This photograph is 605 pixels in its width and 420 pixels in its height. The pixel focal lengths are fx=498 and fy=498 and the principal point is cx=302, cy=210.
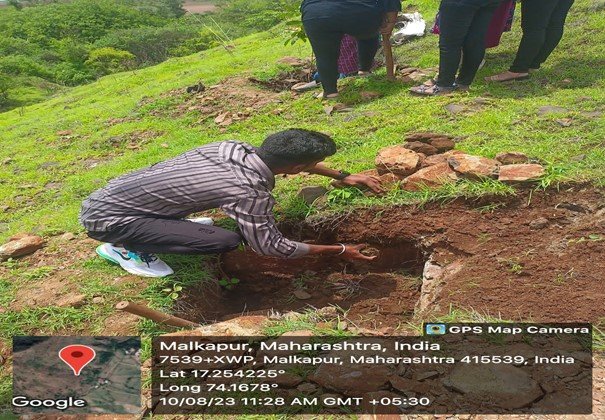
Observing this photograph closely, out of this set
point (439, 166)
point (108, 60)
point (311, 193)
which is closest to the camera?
point (439, 166)

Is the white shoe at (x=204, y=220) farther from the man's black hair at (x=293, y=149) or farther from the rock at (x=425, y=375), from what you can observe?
the rock at (x=425, y=375)

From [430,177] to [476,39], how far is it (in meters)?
1.85

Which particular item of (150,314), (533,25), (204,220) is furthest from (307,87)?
(150,314)

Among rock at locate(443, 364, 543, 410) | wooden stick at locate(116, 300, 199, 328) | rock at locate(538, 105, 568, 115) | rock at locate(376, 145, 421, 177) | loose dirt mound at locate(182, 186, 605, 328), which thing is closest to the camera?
rock at locate(443, 364, 543, 410)

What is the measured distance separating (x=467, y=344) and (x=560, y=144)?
189 cm

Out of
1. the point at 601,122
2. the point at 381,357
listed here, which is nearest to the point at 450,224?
the point at 381,357

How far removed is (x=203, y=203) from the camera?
2.76 meters

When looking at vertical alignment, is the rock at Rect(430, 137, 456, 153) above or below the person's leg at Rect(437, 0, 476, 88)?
below

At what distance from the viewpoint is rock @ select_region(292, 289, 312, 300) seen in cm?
301

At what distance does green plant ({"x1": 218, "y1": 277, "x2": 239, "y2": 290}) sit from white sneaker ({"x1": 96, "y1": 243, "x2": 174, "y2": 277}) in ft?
1.11

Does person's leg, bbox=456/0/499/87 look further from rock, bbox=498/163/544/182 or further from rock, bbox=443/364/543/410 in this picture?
rock, bbox=443/364/543/410

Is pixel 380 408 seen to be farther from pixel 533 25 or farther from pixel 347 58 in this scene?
pixel 347 58

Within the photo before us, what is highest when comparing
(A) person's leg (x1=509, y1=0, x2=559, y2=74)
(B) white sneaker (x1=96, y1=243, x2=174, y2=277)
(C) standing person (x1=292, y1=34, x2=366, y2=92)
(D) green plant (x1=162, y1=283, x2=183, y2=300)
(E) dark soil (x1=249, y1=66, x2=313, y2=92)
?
(A) person's leg (x1=509, y1=0, x2=559, y2=74)

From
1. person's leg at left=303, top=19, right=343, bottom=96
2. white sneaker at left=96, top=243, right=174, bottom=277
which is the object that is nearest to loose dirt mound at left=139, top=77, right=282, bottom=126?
person's leg at left=303, top=19, right=343, bottom=96
